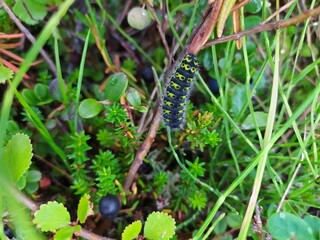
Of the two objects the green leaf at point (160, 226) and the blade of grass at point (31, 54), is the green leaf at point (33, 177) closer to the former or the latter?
the green leaf at point (160, 226)

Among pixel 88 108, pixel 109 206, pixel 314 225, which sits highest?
pixel 88 108

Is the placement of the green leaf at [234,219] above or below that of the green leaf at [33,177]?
below

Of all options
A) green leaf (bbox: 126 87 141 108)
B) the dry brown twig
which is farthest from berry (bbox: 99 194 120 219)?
green leaf (bbox: 126 87 141 108)

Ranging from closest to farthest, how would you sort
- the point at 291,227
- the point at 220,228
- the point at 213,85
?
the point at 291,227, the point at 220,228, the point at 213,85

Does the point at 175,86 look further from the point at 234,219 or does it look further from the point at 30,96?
the point at 30,96

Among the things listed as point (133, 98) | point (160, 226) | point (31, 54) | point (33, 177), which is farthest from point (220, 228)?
point (31, 54)

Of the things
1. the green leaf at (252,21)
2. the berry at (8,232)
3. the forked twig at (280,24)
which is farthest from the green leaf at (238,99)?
the berry at (8,232)

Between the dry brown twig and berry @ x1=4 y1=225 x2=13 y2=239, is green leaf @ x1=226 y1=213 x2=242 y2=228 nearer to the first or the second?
the dry brown twig
